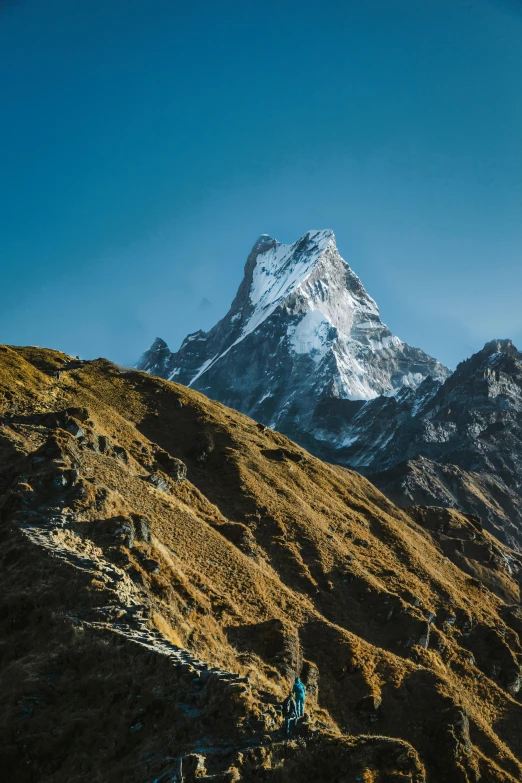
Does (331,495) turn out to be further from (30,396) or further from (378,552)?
(30,396)

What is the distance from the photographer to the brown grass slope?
16.9 meters

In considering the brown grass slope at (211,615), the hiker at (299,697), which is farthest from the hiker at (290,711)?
the brown grass slope at (211,615)

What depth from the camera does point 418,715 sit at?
3697 centimetres

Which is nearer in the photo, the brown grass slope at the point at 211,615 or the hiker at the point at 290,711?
the brown grass slope at the point at 211,615

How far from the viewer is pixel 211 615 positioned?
111ft

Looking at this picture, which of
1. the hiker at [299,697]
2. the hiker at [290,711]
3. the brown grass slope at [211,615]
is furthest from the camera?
the hiker at [299,697]

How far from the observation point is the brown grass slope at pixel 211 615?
16891 millimetres

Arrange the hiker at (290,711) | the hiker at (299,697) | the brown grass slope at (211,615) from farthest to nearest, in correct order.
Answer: the hiker at (299,697)
the hiker at (290,711)
the brown grass slope at (211,615)

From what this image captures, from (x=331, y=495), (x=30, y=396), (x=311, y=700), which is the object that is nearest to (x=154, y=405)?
(x=30, y=396)

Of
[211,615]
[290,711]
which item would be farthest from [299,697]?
[211,615]

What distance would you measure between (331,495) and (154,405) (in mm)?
30334

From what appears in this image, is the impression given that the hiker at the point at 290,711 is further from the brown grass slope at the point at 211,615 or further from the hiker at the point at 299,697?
the brown grass slope at the point at 211,615

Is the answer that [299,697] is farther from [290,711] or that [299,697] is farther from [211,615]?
[211,615]

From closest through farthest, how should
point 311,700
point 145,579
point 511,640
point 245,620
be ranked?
point 145,579
point 311,700
point 245,620
point 511,640
